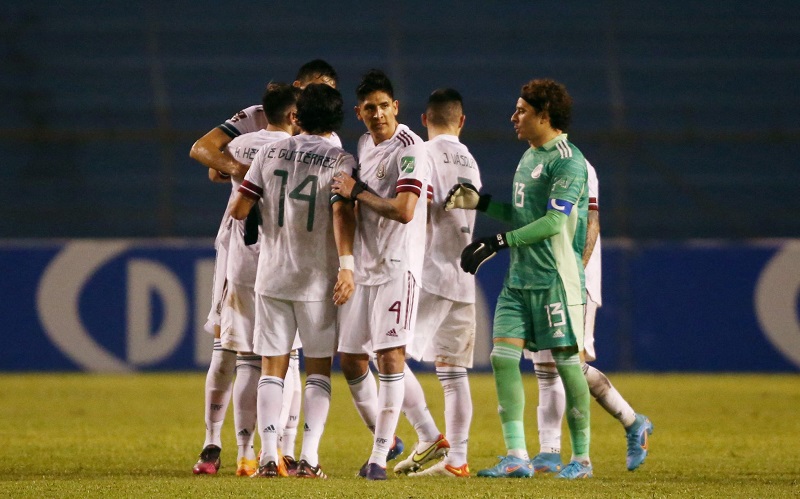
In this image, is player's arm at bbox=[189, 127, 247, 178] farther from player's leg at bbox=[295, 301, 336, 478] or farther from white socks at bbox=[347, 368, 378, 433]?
white socks at bbox=[347, 368, 378, 433]

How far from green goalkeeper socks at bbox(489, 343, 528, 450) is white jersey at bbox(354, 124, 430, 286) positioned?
1.94ft

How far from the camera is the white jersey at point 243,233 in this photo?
6.55 metres

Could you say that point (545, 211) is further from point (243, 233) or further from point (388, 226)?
point (243, 233)

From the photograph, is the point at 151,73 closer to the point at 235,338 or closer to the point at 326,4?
the point at 326,4

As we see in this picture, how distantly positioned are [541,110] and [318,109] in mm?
1166

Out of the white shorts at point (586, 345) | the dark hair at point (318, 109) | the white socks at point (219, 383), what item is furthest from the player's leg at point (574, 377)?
the white socks at point (219, 383)

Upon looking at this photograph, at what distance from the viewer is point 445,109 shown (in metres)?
6.84

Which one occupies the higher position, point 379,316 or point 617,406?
point 379,316

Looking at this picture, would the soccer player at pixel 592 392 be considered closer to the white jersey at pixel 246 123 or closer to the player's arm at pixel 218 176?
the white jersey at pixel 246 123

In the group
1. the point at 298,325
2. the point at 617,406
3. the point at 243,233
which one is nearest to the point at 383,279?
the point at 298,325

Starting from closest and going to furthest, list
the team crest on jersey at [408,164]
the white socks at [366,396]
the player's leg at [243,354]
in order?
the team crest on jersey at [408,164]
the white socks at [366,396]
the player's leg at [243,354]

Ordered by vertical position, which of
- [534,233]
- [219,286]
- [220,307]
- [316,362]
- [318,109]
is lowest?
[316,362]

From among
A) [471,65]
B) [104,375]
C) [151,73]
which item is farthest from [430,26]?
[104,375]

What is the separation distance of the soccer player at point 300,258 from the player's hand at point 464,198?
0.60m
